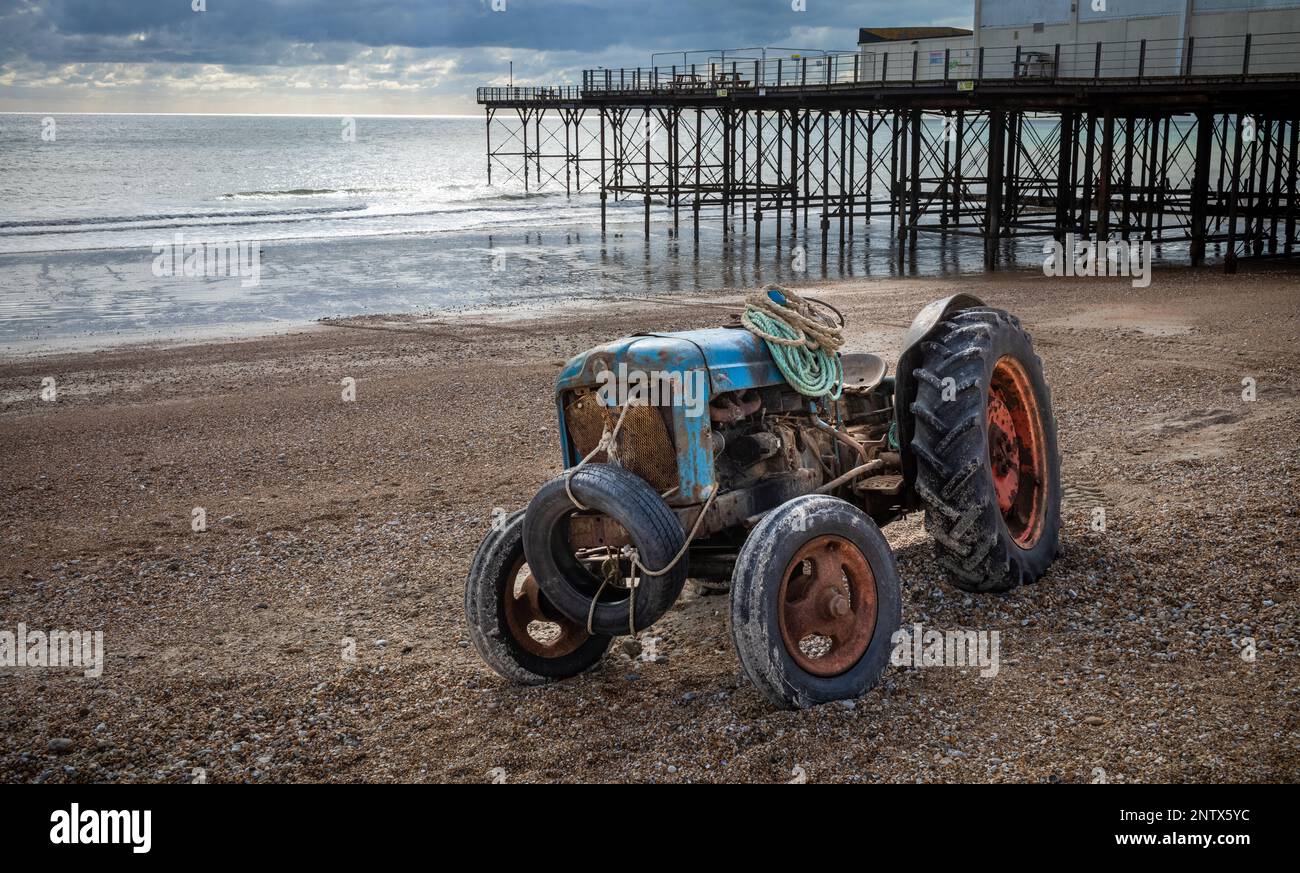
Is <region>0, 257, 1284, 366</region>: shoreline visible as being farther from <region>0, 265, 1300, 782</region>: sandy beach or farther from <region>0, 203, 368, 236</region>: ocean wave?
<region>0, 203, 368, 236</region>: ocean wave

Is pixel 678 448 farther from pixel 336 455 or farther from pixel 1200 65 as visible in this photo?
pixel 1200 65

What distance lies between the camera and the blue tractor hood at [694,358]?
200 inches

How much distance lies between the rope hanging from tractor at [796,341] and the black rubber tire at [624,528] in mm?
959

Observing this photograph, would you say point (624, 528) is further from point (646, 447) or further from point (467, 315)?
point (467, 315)

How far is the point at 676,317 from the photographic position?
19516mm

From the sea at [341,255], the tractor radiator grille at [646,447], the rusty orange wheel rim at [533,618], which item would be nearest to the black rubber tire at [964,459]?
the tractor radiator grille at [646,447]

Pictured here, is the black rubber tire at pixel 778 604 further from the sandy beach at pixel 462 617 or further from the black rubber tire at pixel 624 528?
the black rubber tire at pixel 624 528

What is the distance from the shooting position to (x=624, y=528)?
4.89 metres

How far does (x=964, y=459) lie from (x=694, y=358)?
1.50m

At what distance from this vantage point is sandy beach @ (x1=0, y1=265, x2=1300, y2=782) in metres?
4.79

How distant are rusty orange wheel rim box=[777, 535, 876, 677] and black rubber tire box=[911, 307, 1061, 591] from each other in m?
0.80

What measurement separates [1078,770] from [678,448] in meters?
2.06

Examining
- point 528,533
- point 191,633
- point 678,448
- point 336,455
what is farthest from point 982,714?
point 336,455

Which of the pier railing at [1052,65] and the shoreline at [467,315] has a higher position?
the pier railing at [1052,65]
